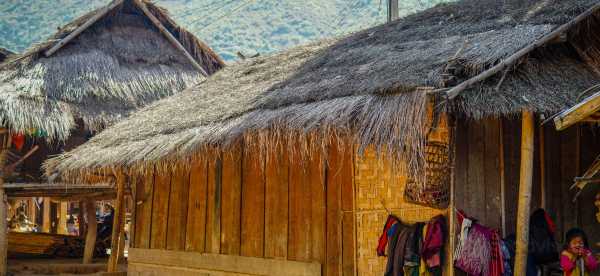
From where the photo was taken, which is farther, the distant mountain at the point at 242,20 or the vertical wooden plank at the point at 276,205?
the distant mountain at the point at 242,20

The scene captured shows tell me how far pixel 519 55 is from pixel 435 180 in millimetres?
1327

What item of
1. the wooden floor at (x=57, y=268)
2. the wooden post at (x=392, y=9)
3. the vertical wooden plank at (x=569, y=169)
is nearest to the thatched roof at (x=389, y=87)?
the vertical wooden plank at (x=569, y=169)

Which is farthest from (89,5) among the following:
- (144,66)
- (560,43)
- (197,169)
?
(560,43)

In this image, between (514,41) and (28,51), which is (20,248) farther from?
(514,41)

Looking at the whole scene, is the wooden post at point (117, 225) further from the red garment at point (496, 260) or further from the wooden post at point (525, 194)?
the wooden post at point (525, 194)

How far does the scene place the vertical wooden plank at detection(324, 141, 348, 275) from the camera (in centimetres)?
843

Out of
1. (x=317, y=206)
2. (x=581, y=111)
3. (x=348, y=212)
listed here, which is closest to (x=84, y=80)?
(x=317, y=206)

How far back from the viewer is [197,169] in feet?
36.5

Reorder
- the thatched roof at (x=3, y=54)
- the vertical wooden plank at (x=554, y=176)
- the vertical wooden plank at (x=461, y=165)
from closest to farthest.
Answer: the vertical wooden plank at (x=461, y=165) < the vertical wooden plank at (x=554, y=176) < the thatched roof at (x=3, y=54)

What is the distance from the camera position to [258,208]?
9820mm

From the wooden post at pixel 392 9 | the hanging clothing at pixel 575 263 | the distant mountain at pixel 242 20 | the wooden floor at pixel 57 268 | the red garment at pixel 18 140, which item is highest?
the distant mountain at pixel 242 20

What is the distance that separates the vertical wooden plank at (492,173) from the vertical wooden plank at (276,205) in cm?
258

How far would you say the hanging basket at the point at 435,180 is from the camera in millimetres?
6969

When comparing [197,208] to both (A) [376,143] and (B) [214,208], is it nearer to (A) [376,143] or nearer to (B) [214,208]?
(B) [214,208]
